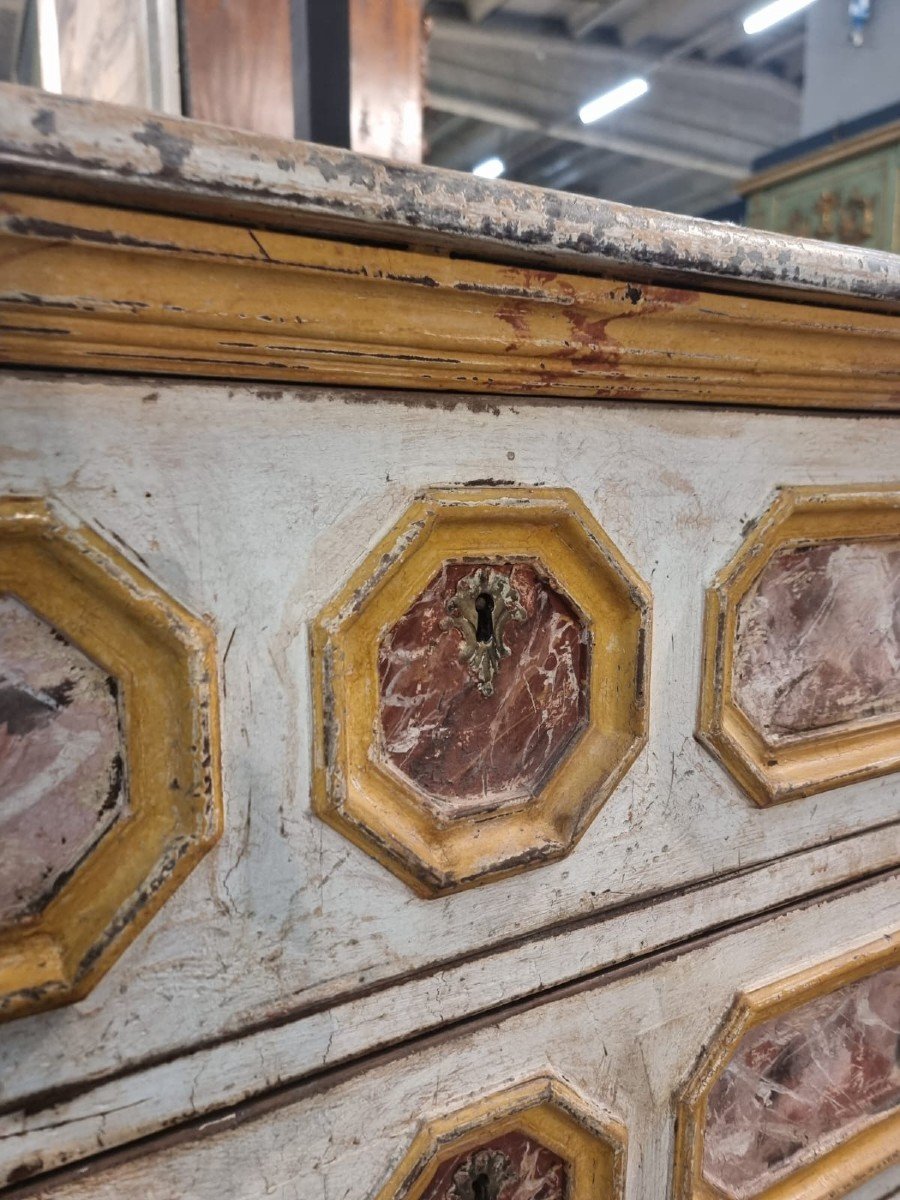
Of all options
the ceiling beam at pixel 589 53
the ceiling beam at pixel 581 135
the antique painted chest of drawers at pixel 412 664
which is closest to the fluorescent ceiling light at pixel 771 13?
the ceiling beam at pixel 589 53

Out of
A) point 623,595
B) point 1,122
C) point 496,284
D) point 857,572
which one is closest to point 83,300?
point 1,122

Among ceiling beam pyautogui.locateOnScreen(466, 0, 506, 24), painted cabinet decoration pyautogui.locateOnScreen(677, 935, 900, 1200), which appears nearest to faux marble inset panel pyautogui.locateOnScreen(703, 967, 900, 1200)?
painted cabinet decoration pyautogui.locateOnScreen(677, 935, 900, 1200)

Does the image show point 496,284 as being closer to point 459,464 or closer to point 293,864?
point 459,464

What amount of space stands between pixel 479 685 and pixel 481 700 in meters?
0.01

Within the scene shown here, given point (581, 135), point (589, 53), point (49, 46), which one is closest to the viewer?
point (49, 46)

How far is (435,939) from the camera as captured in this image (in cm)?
49

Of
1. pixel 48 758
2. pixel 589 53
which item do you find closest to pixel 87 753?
pixel 48 758

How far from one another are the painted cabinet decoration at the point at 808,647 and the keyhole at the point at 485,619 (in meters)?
0.17

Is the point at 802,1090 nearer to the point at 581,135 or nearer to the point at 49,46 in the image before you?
the point at 49,46

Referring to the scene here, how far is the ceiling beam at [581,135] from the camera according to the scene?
4.21m

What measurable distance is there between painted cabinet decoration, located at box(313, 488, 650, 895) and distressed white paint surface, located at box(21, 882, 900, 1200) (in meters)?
0.13

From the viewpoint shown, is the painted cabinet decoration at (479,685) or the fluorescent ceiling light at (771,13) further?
the fluorescent ceiling light at (771,13)

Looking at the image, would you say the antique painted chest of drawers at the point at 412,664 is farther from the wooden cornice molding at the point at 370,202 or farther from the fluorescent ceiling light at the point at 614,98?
the fluorescent ceiling light at the point at 614,98

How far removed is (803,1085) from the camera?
0.68m
